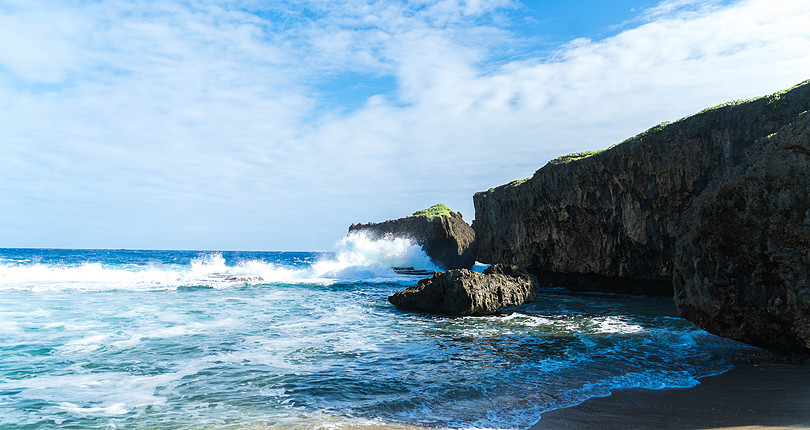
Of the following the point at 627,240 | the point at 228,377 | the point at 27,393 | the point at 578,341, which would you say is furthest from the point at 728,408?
the point at 627,240

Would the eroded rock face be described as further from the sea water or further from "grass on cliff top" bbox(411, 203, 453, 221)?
the sea water

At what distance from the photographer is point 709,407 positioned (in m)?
5.93

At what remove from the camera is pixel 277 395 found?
6750mm

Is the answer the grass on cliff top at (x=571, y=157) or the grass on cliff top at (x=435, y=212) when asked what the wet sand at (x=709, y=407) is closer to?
the grass on cliff top at (x=571, y=157)

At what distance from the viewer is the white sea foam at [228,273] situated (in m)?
27.6

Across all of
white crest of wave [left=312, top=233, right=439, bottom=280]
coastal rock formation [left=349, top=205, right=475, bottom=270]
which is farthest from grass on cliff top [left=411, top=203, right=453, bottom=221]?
white crest of wave [left=312, top=233, right=439, bottom=280]

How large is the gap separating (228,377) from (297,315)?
25.8ft

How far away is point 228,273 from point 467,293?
28535 millimetres

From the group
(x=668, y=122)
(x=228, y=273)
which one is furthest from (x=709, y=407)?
(x=228, y=273)

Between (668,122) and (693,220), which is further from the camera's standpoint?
(668,122)

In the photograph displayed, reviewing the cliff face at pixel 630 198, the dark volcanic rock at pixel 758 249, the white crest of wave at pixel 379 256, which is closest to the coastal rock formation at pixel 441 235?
the white crest of wave at pixel 379 256

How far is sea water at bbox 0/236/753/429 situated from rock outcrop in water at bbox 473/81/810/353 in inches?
59.6

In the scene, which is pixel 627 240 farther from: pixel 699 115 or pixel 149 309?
pixel 149 309

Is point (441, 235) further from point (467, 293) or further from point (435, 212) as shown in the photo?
point (467, 293)
